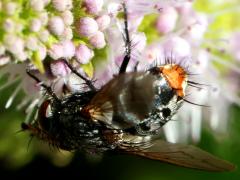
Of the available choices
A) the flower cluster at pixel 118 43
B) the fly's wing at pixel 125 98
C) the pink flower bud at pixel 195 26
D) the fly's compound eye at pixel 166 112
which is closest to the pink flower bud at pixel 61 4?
the flower cluster at pixel 118 43

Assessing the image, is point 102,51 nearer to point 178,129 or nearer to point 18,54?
point 18,54

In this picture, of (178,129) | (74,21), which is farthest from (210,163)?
(178,129)

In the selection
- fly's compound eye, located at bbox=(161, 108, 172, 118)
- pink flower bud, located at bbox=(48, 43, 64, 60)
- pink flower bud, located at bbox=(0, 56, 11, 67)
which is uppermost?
pink flower bud, located at bbox=(48, 43, 64, 60)

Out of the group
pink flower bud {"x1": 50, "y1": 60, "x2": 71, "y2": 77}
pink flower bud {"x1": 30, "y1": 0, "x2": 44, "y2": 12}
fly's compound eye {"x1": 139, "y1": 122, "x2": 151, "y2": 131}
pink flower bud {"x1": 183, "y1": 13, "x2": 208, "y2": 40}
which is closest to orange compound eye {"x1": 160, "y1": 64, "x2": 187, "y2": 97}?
fly's compound eye {"x1": 139, "y1": 122, "x2": 151, "y2": 131}

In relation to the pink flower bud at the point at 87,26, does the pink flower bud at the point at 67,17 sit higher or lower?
higher

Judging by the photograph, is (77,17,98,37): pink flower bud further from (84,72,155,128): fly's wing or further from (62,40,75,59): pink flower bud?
A: (84,72,155,128): fly's wing

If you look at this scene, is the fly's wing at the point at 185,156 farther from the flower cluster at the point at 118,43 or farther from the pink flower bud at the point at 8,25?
the pink flower bud at the point at 8,25
